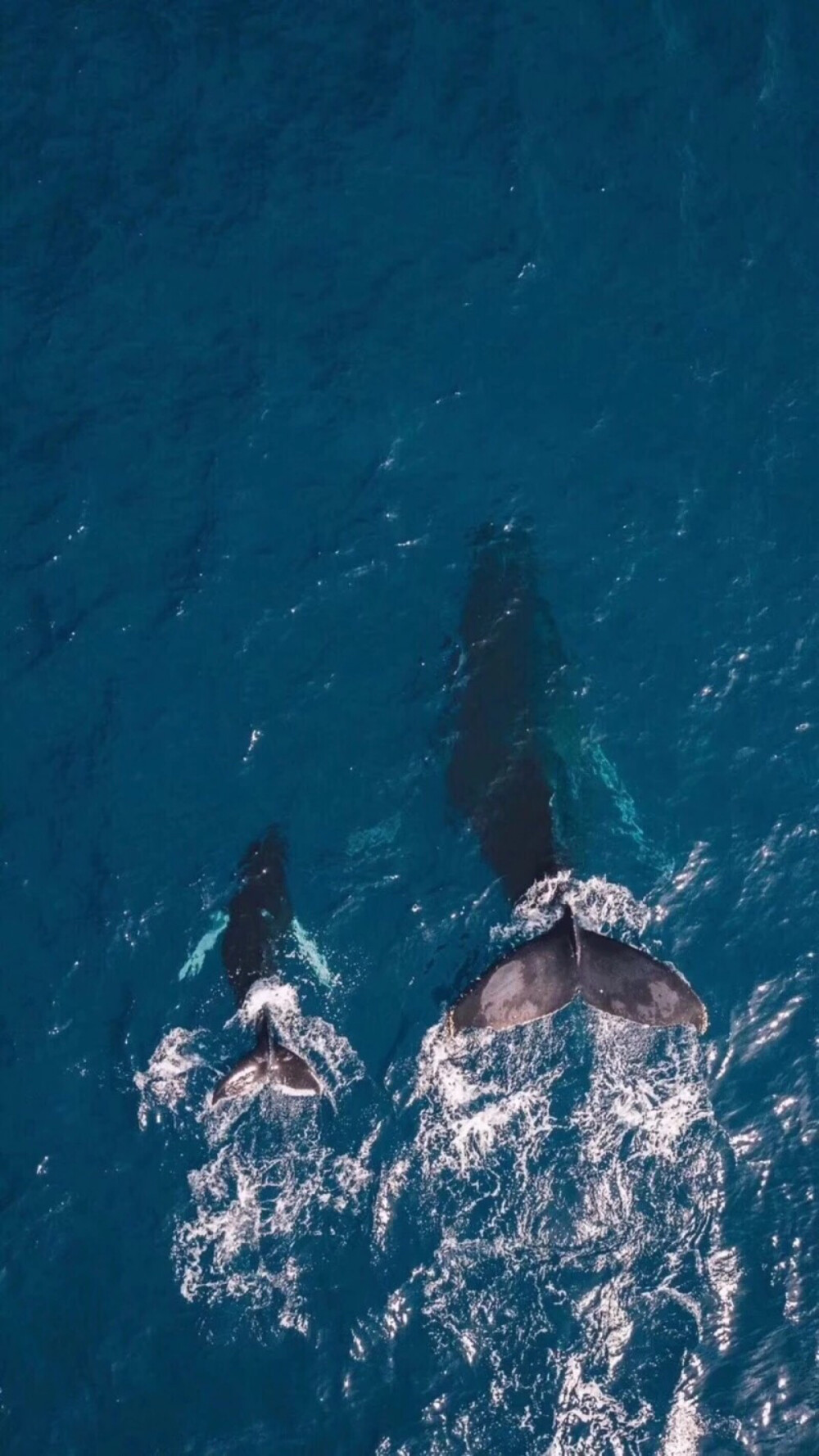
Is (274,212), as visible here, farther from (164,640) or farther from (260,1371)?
(260,1371)

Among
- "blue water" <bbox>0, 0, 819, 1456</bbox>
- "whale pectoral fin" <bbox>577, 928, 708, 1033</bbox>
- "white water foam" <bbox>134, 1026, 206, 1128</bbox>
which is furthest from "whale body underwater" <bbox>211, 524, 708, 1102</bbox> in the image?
"white water foam" <bbox>134, 1026, 206, 1128</bbox>

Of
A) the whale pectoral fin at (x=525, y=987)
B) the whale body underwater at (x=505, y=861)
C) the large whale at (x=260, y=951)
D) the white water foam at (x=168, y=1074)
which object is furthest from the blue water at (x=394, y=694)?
the whale pectoral fin at (x=525, y=987)

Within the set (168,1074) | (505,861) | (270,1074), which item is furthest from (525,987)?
(168,1074)

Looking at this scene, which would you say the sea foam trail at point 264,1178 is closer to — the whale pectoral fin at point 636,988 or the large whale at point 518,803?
the large whale at point 518,803

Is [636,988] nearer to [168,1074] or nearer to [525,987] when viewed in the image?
[525,987]

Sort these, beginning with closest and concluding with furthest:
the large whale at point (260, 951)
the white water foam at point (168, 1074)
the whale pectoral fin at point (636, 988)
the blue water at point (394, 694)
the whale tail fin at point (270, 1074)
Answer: the blue water at point (394, 694) < the whale pectoral fin at point (636, 988) < the whale tail fin at point (270, 1074) < the large whale at point (260, 951) < the white water foam at point (168, 1074)
